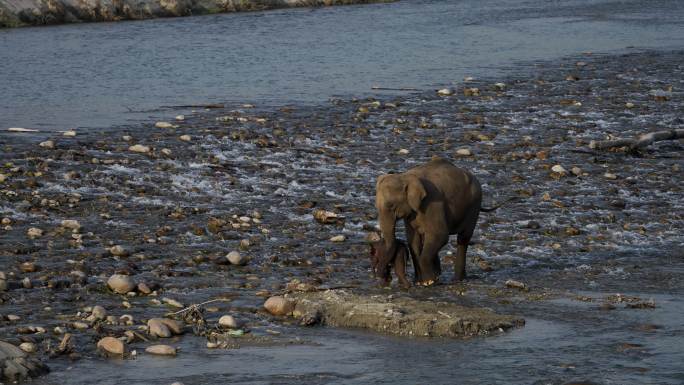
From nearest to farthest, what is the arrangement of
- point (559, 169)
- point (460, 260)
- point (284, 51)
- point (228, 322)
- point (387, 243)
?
point (228, 322)
point (387, 243)
point (460, 260)
point (559, 169)
point (284, 51)

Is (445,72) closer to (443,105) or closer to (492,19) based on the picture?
(443,105)

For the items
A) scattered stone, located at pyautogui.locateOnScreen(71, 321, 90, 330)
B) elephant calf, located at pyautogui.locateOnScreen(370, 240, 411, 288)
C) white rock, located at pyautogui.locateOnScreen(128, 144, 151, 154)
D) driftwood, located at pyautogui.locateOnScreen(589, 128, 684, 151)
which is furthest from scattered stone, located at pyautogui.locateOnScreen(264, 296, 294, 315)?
driftwood, located at pyautogui.locateOnScreen(589, 128, 684, 151)

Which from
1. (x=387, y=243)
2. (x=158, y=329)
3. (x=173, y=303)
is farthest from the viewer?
(x=387, y=243)

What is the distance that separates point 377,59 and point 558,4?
21757 mm

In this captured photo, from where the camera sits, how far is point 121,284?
1164 centimetres

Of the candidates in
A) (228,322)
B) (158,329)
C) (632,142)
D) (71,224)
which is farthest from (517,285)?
(632,142)

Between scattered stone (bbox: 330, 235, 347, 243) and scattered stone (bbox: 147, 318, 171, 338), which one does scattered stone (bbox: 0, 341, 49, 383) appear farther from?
scattered stone (bbox: 330, 235, 347, 243)

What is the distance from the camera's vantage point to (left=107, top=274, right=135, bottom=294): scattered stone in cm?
1163

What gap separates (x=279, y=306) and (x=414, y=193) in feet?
6.55

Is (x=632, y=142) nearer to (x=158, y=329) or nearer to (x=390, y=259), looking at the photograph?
(x=390, y=259)

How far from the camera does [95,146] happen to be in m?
19.1

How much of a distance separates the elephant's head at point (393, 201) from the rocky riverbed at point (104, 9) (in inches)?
1252

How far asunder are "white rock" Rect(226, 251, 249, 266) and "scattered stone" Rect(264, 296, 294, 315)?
1.86 m

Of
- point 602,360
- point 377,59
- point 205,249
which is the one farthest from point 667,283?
point 377,59
